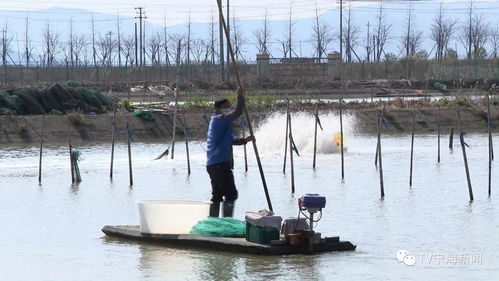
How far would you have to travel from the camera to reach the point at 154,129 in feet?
122

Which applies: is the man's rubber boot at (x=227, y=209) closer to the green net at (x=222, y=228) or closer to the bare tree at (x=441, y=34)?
the green net at (x=222, y=228)

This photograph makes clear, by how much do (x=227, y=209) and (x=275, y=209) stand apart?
14.5 ft

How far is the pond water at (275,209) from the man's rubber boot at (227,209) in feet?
2.32

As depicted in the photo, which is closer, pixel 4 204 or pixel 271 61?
pixel 4 204

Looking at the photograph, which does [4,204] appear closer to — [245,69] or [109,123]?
[109,123]

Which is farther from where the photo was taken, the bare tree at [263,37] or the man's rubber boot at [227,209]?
the bare tree at [263,37]

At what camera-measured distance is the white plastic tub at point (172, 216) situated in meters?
14.2

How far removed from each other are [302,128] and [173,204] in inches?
670

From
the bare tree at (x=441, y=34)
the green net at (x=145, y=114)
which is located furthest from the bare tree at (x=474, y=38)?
the green net at (x=145, y=114)

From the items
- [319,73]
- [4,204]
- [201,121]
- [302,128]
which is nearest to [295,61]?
[319,73]

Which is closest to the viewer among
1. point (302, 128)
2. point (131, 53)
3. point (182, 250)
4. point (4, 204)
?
point (182, 250)

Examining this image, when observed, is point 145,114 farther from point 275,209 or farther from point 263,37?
point 263,37

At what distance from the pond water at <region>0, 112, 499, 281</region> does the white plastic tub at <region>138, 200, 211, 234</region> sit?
0.89 feet

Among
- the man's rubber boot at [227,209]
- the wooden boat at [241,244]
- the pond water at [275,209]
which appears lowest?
the pond water at [275,209]
